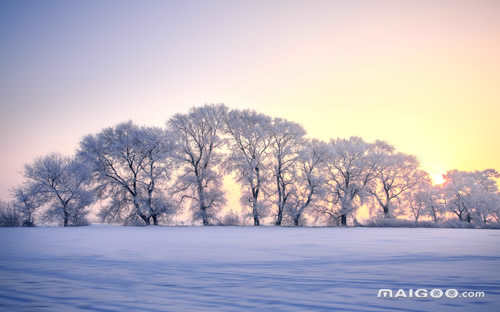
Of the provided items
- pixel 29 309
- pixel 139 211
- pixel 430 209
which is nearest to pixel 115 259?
pixel 29 309

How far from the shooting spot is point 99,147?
1091 inches

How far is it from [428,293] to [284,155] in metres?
24.7

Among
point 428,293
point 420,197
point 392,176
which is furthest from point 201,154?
point 428,293

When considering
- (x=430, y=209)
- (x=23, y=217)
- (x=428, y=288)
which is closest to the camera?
(x=428, y=288)

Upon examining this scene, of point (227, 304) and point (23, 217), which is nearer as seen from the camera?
point (227, 304)

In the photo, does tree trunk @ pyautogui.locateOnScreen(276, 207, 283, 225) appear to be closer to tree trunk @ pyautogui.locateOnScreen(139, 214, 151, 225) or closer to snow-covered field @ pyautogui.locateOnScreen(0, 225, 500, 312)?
tree trunk @ pyautogui.locateOnScreen(139, 214, 151, 225)

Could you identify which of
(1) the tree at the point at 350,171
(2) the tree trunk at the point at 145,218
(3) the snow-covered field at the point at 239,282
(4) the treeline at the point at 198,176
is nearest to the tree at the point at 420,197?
(4) the treeline at the point at 198,176

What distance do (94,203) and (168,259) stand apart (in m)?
25.9

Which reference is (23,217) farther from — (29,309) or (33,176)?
(29,309)

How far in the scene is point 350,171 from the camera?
3003 centimetres

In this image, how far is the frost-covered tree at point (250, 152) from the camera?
27.7m

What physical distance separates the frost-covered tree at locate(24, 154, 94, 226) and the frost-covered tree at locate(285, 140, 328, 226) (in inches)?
731

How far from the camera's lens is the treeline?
89.9ft

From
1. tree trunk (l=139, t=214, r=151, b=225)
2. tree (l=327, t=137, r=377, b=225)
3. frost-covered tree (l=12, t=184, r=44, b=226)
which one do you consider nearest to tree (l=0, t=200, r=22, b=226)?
frost-covered tree (l=12, t=184, r=44, b=226)
